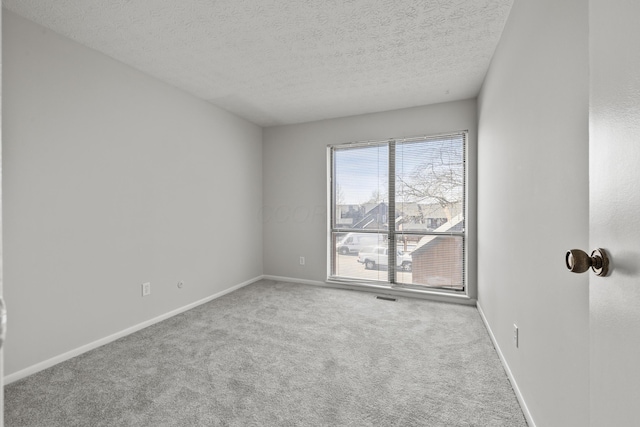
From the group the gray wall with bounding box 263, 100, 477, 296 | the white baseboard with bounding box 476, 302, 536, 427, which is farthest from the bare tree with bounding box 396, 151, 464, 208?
the white baseboard with bounding box 476, 302, 536, 427

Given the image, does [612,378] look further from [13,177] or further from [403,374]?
[13,177]

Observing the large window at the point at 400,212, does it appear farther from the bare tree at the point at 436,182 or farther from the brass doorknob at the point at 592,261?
the brass doorknob at the point at 592,261

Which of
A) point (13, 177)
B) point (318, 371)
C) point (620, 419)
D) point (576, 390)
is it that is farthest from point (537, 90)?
point (13, 177)

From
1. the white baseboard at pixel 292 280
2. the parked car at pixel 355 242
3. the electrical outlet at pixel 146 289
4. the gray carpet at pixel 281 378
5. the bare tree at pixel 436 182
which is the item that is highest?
the bare tree at pixel 436 182

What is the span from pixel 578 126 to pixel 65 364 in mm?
3325

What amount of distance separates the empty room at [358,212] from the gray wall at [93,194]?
2 cm

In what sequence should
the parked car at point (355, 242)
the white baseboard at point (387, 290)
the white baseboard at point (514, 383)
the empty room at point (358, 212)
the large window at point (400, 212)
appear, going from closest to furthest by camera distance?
1. the empty room at point (358, 212)
2. the white baseboard at point (514, 383)
3. the white baseboard at point (387, 290)
4. the large window at point (400, 212)
5. the parked car at point (355, 242)

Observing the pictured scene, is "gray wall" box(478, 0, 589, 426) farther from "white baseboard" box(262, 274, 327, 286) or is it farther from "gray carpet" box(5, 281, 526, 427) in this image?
"white baseboard" box(262, 274, 327, 286)

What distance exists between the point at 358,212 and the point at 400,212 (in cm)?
58

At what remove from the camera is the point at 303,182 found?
445 cm

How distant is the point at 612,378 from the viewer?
63cm

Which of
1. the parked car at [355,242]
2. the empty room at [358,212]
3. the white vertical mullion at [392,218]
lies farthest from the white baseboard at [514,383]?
the parked car at [355,242]

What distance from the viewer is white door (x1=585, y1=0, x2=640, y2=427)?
0.57 meters

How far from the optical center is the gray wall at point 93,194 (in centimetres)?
203
